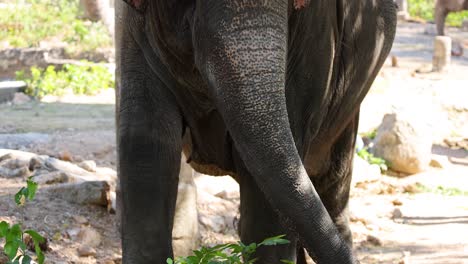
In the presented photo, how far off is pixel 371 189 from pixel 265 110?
6867 millimetres

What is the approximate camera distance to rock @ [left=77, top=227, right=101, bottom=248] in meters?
6.61

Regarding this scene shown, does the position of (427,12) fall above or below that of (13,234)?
below

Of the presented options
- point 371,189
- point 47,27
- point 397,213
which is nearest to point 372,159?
point 371,189

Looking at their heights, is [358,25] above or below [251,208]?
above

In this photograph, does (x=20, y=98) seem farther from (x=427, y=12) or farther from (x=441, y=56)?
(x=427, y=12)

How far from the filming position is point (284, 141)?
3.51 m

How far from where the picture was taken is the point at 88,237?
6.66 metres

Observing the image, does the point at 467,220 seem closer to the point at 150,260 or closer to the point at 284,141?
the point at 150,260

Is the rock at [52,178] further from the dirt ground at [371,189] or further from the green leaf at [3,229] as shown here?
the green leaf at [3,229]

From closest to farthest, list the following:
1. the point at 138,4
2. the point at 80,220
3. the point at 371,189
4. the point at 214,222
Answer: the point at 138,4 < the point at 80,220 < the point at 214,222 < the point at 371,189

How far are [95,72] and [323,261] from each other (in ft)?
37.3

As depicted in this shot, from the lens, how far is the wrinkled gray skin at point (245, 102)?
3498mm

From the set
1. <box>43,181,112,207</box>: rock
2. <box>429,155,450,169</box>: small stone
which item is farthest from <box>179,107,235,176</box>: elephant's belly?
<box>429,155,450,169</box>: small stone

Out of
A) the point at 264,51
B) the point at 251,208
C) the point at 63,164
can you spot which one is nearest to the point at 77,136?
the point at 63,164
